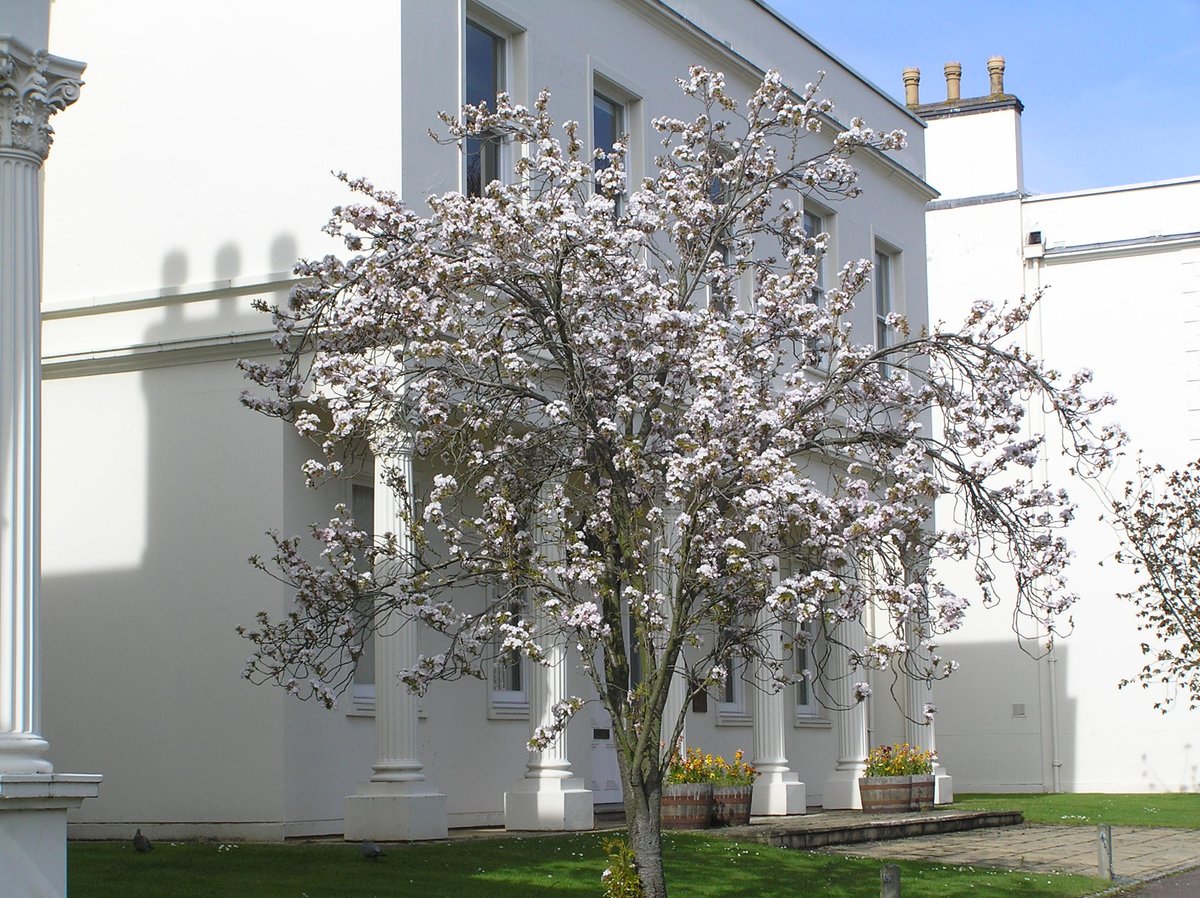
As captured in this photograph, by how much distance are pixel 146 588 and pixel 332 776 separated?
2471mm

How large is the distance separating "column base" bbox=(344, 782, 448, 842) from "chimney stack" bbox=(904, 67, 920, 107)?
80.1 feet

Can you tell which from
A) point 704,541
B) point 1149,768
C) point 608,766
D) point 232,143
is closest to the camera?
point 704,541

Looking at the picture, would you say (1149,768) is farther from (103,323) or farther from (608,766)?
(103,323)

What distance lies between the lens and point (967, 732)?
104 feet

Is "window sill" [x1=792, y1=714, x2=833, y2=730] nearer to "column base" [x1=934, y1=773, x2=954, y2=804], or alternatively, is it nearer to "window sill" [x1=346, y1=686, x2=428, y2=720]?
"column base" [x1=934, y1=773, x2=954, y2=804]

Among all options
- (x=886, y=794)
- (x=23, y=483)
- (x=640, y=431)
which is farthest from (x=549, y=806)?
(x=23, y=483)

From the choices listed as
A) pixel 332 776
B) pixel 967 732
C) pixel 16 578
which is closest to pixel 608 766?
pixel 332 776

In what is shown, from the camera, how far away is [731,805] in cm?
1786

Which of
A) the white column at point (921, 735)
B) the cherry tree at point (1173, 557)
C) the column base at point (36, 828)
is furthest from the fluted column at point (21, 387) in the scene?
the cherry tree at point (1173, 557)

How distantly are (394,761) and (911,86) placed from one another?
2526 centimetres

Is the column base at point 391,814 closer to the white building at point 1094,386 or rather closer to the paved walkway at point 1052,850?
the paved walkway at point 1052,850

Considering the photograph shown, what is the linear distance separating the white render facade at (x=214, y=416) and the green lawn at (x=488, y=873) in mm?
936

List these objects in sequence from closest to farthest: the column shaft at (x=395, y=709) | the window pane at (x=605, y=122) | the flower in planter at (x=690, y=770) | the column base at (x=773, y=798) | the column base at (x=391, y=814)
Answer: the column base at (x=391, y=814)
the column shaft at (x=395, y=709)
the flower in planter at (x=690, y=770)
the window pane at (x=605, y=122)
the column base at (x=773, y=798)

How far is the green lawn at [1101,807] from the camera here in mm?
22188
